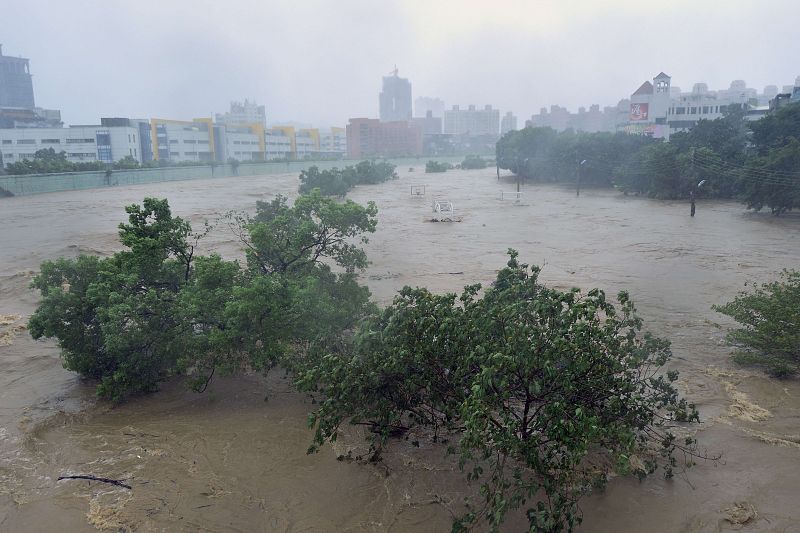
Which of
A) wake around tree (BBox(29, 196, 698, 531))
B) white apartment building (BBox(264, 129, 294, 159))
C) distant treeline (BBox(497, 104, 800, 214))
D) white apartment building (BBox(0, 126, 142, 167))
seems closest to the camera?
wake around tree (BBox(29, 196, 698, 531))

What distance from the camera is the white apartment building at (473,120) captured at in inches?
7456

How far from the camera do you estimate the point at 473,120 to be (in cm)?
19038

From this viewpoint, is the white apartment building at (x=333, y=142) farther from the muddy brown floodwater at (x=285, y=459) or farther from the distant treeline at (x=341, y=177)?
the muddy brown floodwater at (x=285, y=459)

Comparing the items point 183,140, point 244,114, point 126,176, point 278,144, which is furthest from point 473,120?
point 126,176

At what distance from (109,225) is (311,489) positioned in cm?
2582

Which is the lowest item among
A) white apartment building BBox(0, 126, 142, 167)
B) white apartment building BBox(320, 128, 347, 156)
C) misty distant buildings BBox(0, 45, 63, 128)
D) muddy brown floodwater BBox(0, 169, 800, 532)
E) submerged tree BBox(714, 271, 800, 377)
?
muddy brown floodwater BBox(0, 169, 800, 532)

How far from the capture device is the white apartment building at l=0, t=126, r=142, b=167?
5525 centimetres

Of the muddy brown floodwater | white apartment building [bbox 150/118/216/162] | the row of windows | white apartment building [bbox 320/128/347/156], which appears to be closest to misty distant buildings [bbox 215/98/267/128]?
white apartment building [bbox 320/128/347/156]

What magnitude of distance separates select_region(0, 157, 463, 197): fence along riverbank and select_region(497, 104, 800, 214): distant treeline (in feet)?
86.0

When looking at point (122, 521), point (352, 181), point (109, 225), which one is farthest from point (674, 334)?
point (352, 181)

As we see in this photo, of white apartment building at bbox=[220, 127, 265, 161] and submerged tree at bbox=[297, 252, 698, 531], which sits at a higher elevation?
white apartment building at bbox=[220, 127, 265, 161]

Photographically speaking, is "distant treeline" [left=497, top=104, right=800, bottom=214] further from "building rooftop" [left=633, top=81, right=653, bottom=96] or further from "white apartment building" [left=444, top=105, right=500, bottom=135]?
"white apartment building" [left=444, top=105, right=500, bottom=135]

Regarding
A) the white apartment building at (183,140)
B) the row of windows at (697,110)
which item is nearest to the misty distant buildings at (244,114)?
the white apartment building at (183,140)

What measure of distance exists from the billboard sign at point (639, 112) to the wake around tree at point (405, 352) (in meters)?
68.1
